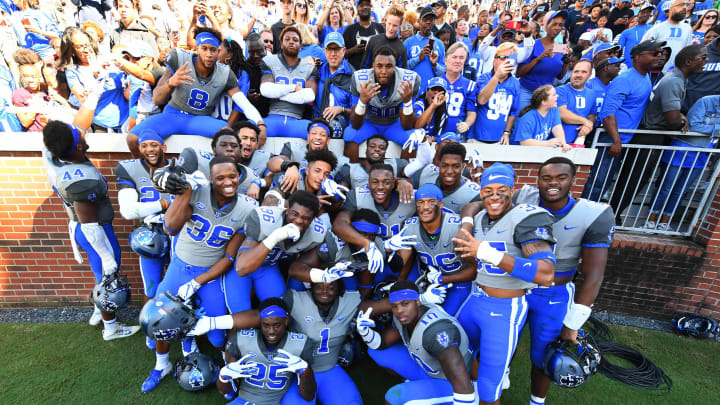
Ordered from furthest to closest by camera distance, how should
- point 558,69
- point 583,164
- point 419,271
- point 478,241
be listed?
point 558,69 → point 583,164 → point 419,271 → point 478,241

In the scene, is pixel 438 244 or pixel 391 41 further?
pixel 391 41

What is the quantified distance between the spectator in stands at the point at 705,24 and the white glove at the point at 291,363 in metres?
9.28

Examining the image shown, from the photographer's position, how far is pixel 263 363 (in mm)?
3006

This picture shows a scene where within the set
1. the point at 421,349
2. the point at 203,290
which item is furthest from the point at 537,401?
the point at 203,290

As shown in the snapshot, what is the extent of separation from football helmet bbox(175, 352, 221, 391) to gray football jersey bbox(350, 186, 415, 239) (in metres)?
2.23

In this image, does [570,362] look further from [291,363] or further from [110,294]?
[110,294]

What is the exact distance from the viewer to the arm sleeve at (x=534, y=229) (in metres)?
2.56

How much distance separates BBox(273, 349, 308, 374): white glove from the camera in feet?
9.73

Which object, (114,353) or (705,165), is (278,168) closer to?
(114,353)

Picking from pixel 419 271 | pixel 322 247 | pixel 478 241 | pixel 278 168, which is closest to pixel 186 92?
pixel 278 168

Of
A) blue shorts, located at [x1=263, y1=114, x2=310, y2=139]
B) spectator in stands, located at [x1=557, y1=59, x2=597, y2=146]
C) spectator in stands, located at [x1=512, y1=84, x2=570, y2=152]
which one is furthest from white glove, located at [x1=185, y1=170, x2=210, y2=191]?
spectator in stands, located at [x1=557, y1=59, x2=597, y2=146]

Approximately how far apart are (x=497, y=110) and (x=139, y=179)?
4793 millimetres

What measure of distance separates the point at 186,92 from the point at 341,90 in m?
2.05

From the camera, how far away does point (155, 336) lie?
9.66ft
